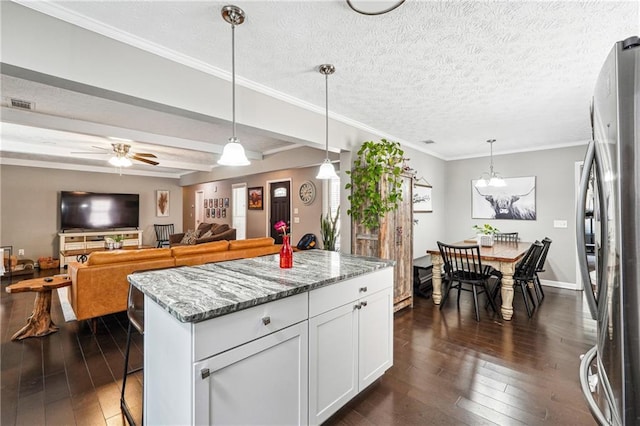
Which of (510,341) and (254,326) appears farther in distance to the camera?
(510,341)

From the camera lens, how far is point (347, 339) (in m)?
1.83

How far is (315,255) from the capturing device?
8.48 ft

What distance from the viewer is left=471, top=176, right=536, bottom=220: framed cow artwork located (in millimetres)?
5180

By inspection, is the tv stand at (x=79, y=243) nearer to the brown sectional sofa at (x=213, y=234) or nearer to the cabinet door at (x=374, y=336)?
the brown sectional sofa at (x=213, y=234)

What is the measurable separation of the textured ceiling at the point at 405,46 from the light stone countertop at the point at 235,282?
1.58m

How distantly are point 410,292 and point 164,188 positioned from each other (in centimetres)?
811

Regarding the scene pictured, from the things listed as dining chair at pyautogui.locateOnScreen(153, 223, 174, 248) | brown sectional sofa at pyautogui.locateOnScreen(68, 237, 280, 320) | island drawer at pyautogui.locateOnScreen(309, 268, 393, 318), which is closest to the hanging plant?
island drawer at pyautogui.locateOnScreen(309, 268, 393, 318)

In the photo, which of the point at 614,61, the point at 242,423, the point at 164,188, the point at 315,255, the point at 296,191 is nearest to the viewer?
the point at 614,61

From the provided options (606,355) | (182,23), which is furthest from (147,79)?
(606,355)

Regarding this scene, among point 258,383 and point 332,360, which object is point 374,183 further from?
A: point 258,383

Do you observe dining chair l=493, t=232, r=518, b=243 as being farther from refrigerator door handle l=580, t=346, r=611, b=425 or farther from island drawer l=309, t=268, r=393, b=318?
refrigerator door handle l=580, t=346, r=611, b=425

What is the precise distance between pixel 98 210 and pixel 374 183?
A: 7.54 m

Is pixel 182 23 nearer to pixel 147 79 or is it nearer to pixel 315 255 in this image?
pixel 147 79

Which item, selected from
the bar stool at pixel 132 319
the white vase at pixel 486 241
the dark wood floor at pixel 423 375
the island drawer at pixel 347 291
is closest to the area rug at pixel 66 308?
the dark wood floor at pixel 423 375
